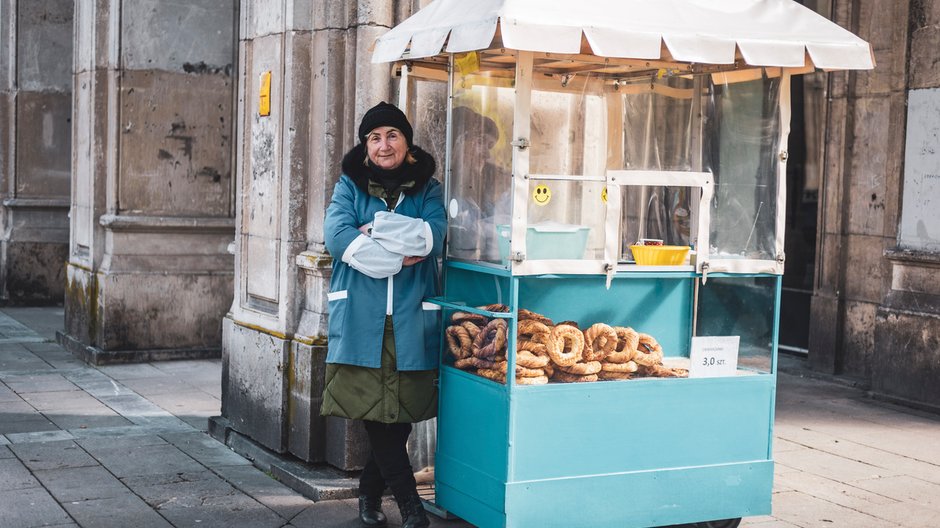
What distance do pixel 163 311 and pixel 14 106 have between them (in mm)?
5236

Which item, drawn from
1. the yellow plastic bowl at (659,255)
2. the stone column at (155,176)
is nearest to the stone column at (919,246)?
the yellow plastic bowl at (659,255)

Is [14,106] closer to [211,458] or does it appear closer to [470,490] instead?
[211,458]

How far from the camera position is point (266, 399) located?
6457 mm

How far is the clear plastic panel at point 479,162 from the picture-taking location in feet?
16.1

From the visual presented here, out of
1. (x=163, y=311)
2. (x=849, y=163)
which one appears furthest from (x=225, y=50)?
(x=849, y=163)

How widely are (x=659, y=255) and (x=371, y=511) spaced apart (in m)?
1.73

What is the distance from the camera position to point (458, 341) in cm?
515

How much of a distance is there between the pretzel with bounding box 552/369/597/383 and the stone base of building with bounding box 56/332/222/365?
5.68 meters

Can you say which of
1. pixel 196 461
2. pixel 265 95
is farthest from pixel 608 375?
pixel 265 95

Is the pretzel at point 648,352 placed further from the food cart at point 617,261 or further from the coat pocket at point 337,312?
the coat pocket at point 337,312

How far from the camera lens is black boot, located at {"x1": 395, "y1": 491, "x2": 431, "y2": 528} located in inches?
200

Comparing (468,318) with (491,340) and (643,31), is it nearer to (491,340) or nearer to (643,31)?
(491,340)

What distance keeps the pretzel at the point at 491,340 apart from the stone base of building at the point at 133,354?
546 centimetres

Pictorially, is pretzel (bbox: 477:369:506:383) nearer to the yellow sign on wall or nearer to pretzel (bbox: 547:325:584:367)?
pretzel (bbox: 547:325:584:367)
